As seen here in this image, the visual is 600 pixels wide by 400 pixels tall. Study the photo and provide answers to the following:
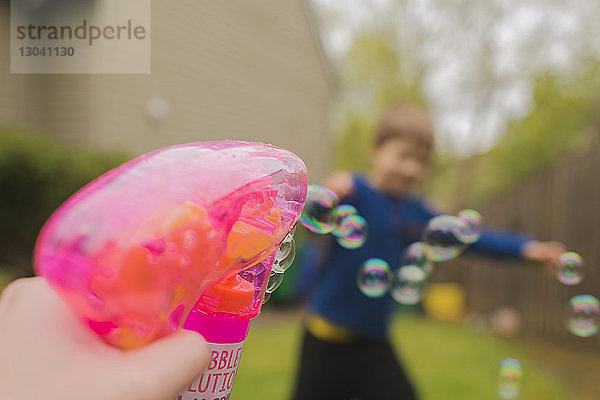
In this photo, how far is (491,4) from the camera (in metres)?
12.9

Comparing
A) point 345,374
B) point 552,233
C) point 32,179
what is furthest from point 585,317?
point 552,233

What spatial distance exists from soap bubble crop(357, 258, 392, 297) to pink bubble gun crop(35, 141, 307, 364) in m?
1.44

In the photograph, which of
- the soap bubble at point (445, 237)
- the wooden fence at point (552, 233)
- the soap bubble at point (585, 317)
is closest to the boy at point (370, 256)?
the soap bubble at point (445, 237)

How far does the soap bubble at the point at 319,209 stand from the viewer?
1.85m

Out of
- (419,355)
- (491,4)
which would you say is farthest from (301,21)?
(491,4)

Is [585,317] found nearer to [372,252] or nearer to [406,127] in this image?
[372,252]

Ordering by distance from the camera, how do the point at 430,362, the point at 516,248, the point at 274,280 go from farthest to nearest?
1. the point at 430,362
2. the point at 516,248
3. the point at 274,280

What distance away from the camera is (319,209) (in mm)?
1868

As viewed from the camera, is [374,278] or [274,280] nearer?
[274,280]

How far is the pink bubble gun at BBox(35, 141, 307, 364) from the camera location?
1.85 feet

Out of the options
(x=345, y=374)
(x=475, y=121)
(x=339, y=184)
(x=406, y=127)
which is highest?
(x=475, y=121)

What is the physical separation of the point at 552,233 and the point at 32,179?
17.3 ft

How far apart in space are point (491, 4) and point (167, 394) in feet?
46.2

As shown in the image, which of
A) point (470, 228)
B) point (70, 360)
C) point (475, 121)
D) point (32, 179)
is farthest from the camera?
point (475, 121)
